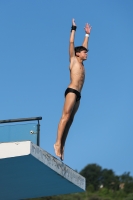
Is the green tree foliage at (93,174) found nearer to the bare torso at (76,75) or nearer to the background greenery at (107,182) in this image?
the background greenery at (107,182)

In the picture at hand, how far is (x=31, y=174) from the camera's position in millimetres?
12844

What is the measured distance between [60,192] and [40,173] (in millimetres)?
1672

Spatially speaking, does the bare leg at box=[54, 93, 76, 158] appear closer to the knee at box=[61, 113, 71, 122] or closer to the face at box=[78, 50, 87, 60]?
the knee at box=[61, 113, 71, 122]

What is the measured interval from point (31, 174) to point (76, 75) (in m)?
2.32

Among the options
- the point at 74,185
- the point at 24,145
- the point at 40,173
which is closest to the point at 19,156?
the point at 24,145

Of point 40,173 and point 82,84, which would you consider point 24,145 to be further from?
point 82,84

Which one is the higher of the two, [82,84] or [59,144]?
[82,84]

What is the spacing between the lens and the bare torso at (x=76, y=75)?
12797 millimetres

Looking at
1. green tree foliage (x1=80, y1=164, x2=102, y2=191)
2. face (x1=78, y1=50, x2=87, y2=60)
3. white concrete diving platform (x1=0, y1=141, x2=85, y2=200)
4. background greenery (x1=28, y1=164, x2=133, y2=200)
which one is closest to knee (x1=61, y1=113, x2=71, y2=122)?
white concrete diving platform (x1=0, y1=141, x2=85, y2=200)

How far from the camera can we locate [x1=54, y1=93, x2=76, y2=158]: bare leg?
12.6 metres

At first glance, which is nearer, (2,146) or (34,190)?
(2,146)

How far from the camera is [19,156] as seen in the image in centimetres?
1186

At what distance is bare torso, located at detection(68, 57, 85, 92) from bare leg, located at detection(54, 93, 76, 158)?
0.23 m

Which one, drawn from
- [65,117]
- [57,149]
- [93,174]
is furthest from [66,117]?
[93,174]
